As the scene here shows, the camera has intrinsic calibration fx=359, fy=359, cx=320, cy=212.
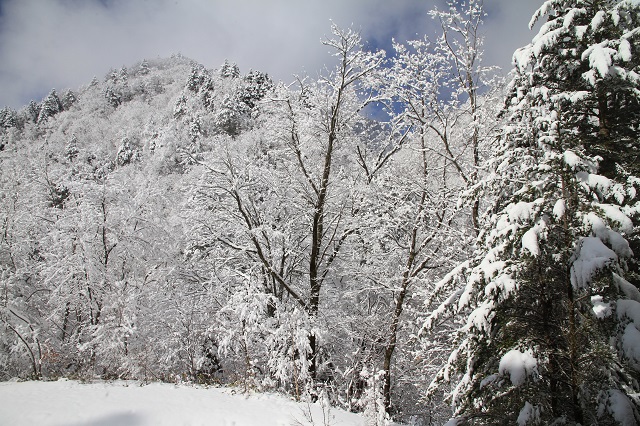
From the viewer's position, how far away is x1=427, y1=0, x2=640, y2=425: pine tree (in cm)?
327

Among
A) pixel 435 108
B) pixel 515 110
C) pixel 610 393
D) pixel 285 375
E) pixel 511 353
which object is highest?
pixel 435 108

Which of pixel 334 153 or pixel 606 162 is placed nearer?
pixel 606 162

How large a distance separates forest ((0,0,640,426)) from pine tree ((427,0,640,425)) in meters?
0.03

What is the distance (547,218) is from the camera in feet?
12.0

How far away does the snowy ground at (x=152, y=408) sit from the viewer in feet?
22.5

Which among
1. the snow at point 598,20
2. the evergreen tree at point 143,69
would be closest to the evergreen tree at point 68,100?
the evergreen tree at point 143,69

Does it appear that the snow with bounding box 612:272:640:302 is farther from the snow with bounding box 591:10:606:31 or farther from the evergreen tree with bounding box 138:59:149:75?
the evergreen tree with bounding box 138:59:149:75

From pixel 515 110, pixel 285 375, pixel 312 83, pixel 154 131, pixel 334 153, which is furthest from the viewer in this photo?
pixel 154 131

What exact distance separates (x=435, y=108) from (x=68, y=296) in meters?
14.8

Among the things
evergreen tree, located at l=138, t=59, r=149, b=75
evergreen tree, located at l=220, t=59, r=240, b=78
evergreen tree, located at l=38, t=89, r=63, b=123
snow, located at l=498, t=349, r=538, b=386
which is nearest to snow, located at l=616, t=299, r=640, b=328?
snow, located at l=498, t=349, r=538, b=386

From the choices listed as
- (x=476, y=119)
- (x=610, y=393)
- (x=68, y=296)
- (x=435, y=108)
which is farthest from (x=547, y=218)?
(x=68, y=296)

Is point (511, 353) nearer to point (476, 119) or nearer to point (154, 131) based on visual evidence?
point (476, 119)

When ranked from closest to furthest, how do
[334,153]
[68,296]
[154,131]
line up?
1. [334,153]
2. [68,296]
3. [154,131]

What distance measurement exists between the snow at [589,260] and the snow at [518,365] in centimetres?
82
